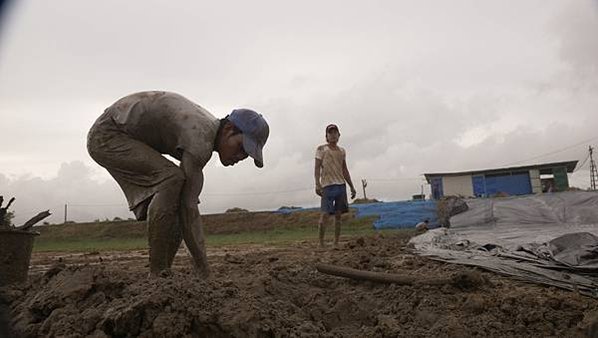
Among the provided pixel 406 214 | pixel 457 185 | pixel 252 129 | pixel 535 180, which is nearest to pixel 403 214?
pixel 406 214

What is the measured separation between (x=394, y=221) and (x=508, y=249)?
1358 centimetres

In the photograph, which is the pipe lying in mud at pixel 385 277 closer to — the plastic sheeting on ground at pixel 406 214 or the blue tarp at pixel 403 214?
the blue tarp at pixel 403 214

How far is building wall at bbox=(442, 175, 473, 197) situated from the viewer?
31.7m

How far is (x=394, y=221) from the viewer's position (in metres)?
17.5

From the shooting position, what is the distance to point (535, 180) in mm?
30781

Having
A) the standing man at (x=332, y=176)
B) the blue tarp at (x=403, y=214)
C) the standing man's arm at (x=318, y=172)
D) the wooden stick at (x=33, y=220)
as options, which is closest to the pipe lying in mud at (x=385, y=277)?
the wooden stick at (x=33, y=220)

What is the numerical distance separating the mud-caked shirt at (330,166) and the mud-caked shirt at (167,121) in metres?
3.73

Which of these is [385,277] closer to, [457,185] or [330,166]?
[330,166]

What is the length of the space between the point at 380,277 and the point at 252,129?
128 cm

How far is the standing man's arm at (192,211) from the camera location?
8.64 feet

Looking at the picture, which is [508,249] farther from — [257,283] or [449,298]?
[257,283]

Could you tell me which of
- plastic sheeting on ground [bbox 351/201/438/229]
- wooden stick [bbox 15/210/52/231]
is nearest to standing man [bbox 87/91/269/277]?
wooden stick [bbox 15/210/52/231]

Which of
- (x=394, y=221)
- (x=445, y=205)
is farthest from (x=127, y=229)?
(x=445, y=205)

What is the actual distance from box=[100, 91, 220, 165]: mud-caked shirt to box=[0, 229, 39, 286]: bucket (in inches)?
45.0
